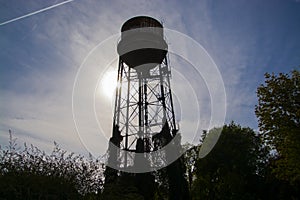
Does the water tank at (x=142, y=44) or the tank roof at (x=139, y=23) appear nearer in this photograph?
the water tank at (x=142, y=44)

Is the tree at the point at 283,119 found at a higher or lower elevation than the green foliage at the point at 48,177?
higher

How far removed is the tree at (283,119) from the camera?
1116 centimetres

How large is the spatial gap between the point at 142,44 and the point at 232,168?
11.5m

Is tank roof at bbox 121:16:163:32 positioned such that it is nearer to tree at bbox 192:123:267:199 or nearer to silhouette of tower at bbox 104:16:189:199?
silhouette of tower at bbox 104:16:189:199

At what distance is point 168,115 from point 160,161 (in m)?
3.37

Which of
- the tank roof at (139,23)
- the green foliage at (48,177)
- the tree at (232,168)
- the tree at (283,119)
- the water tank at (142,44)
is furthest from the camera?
the tree at (232,168)

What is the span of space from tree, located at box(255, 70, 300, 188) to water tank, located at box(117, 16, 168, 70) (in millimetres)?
7274

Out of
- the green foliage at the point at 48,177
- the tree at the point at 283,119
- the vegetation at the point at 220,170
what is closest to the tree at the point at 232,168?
the vegetation at the point at 220,170

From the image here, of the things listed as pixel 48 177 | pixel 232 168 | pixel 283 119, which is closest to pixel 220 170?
pixel 232 168

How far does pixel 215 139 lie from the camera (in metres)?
23.0

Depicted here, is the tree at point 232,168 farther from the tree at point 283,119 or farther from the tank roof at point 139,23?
the tank roof at point 139,23

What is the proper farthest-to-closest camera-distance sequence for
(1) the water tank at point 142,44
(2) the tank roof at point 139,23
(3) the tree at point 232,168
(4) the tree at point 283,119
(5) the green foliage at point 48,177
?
1. (3) the tree at point 232,168
2. (2) the tank roof at point 139,23
3. (1) the water tank at point 142,44
4. (4) the tree at point 283,119
5. (5) the green foliage at point 48,177

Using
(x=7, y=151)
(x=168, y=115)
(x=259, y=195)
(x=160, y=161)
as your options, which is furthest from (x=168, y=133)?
(x=7, y=151)

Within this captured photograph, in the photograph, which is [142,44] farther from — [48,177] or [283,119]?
[48,177]
